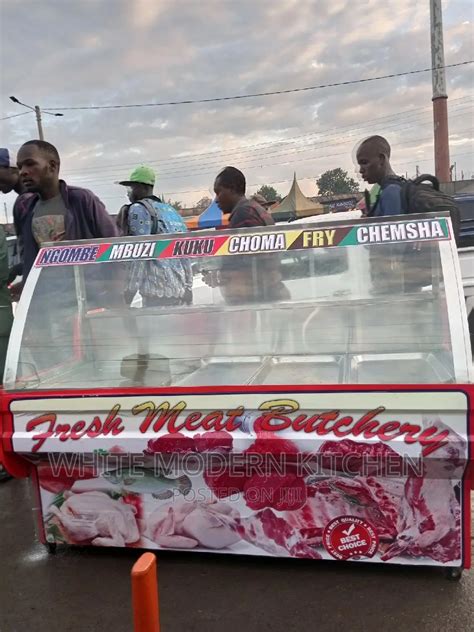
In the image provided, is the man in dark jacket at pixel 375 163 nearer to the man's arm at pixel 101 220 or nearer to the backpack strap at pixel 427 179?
the backpack strap at pixel 427 179

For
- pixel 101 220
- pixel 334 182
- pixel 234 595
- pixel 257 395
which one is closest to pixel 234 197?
pixel 101 220

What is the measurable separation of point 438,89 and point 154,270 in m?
12.4

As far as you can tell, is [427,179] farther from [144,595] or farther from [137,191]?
[144,595]

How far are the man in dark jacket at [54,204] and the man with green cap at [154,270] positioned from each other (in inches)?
6.5

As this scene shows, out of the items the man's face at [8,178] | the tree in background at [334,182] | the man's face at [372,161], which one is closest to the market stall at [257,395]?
the man's face at [372,161]

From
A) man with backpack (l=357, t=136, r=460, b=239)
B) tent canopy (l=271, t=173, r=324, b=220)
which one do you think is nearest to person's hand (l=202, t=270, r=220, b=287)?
man with backpack (l=357, t=136, r=460, b=239)

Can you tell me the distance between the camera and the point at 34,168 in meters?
3.22

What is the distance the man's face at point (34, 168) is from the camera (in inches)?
127

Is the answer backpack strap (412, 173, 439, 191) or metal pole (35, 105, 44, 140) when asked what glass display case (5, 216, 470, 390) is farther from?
metal pole (35, 105, 44, 140)

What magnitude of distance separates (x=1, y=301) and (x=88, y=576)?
214 cm

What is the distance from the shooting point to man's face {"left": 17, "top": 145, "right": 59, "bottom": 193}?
3215 mm

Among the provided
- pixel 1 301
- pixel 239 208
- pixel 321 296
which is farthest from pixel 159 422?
pixel 1 301

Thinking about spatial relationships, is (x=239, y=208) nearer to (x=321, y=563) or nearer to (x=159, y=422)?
(x=159, y=422)

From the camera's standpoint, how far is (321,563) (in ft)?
7.74
